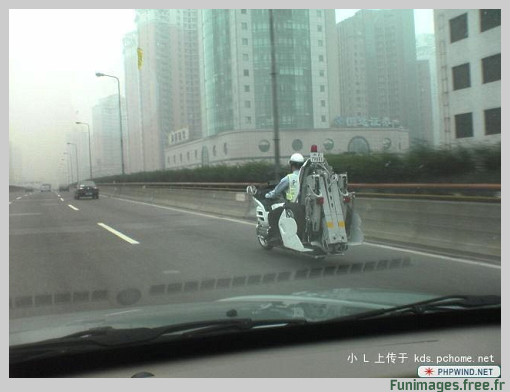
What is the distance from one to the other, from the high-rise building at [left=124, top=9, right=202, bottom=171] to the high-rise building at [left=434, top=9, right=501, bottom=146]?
59.7 feet

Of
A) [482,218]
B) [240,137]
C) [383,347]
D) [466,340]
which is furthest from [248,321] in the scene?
[240,137]

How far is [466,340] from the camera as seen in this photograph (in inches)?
143

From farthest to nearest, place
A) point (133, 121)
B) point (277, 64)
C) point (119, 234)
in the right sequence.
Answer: point (133, 121), point (277, 64), point (119, 234)

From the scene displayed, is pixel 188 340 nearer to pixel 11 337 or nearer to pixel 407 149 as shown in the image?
pixel 11 337

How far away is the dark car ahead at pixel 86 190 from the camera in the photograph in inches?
1430

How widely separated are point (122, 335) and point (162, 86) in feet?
108

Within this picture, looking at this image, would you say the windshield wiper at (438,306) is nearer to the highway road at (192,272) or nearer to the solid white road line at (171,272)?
the highway road at (192,272)

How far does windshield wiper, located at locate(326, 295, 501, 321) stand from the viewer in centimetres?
374

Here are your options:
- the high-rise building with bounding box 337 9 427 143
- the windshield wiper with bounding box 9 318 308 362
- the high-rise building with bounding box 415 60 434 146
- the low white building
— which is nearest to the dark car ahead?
the low white building

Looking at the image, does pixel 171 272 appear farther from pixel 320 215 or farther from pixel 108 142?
pixel 108 142

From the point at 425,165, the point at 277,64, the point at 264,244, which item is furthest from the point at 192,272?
the point at 277,64

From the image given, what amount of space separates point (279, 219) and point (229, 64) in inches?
825

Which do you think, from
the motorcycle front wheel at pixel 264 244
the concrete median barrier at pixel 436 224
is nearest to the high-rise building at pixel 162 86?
the concrete median barrier at pixel 436 224

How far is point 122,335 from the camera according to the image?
3.27 m
